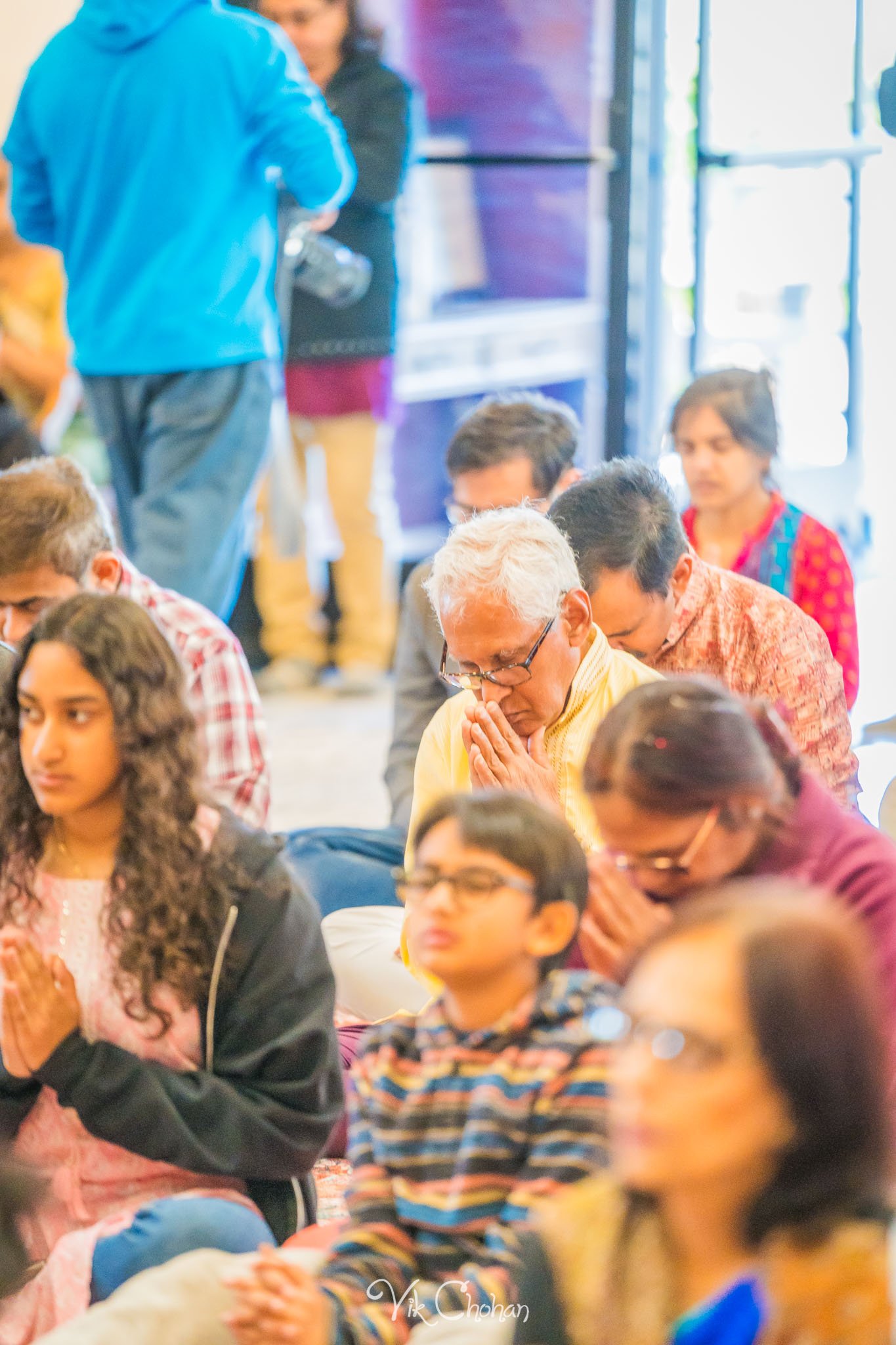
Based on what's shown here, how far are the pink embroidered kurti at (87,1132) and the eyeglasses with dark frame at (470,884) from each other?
1.36ft

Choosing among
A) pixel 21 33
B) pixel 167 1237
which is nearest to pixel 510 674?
pixel 167 1237

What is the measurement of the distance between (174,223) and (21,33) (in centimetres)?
171

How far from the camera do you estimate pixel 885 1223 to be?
1.14m

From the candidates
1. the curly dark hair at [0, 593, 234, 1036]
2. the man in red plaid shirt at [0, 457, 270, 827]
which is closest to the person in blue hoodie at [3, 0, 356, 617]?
the man in red plaid shirt at [0, 457, 270, 827]

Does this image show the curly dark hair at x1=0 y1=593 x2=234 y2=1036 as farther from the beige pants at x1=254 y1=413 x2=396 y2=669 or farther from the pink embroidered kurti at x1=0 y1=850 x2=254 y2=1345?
the beige pants at x1=254 y1=413 x2=396 y2=669

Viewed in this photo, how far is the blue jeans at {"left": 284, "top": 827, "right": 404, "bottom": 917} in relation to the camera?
125 inches

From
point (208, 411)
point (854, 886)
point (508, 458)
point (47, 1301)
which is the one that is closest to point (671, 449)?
point (508, 458)

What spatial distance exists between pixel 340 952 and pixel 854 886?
1326 mm

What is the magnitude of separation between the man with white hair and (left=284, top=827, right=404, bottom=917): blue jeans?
2.44 ft

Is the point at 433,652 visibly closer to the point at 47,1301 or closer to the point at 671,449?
the point at 671,449

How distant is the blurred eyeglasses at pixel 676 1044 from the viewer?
1140 mm

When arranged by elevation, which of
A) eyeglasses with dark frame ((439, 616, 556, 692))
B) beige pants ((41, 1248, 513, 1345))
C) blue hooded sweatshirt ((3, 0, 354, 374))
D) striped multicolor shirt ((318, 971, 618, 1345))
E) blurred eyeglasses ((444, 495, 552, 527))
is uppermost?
blue hooded sweatshirt ((3, 0, 354, 374))

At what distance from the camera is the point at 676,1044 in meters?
1.15

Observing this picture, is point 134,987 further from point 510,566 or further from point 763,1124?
point 763,1124
